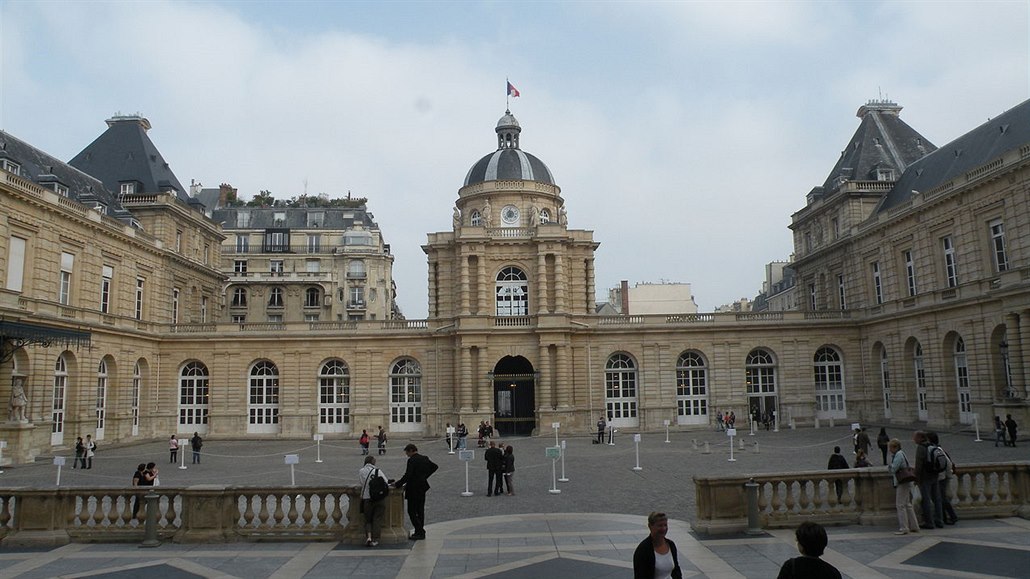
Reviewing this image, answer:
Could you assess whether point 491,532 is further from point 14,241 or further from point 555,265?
point 555,265

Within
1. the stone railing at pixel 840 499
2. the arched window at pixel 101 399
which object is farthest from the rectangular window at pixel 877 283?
the arched window at pixel 101 399

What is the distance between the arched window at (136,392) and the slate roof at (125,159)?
1118cm

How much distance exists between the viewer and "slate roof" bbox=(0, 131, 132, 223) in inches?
1330

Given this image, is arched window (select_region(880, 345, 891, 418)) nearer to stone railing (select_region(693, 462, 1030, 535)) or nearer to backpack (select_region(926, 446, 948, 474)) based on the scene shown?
stone railing (select_region(693, 462, 1030, 535))

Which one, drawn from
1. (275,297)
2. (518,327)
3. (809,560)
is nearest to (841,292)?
(518,327)

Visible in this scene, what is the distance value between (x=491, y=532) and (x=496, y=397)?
3243 cm

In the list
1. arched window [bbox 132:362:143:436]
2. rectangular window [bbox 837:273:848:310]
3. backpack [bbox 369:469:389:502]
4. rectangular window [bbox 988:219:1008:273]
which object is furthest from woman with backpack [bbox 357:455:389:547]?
rectangular window [bbox 837:273:848:310]

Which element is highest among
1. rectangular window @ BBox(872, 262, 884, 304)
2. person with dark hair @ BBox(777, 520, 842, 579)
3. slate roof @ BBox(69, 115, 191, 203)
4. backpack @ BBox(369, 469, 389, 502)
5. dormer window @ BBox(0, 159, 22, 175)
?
slate roof @ BBox(69, 115, 191, 203)

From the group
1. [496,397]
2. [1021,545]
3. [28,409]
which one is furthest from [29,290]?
[1021,545]

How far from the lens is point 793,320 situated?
4259cm

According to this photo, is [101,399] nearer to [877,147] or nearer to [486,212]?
[486,212]

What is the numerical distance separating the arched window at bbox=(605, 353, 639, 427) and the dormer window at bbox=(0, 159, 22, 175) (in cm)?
3132

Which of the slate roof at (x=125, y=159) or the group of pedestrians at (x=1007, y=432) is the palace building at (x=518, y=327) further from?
the group of pedestrians at (x=1007, y=432)

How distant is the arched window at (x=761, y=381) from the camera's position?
42.7m
